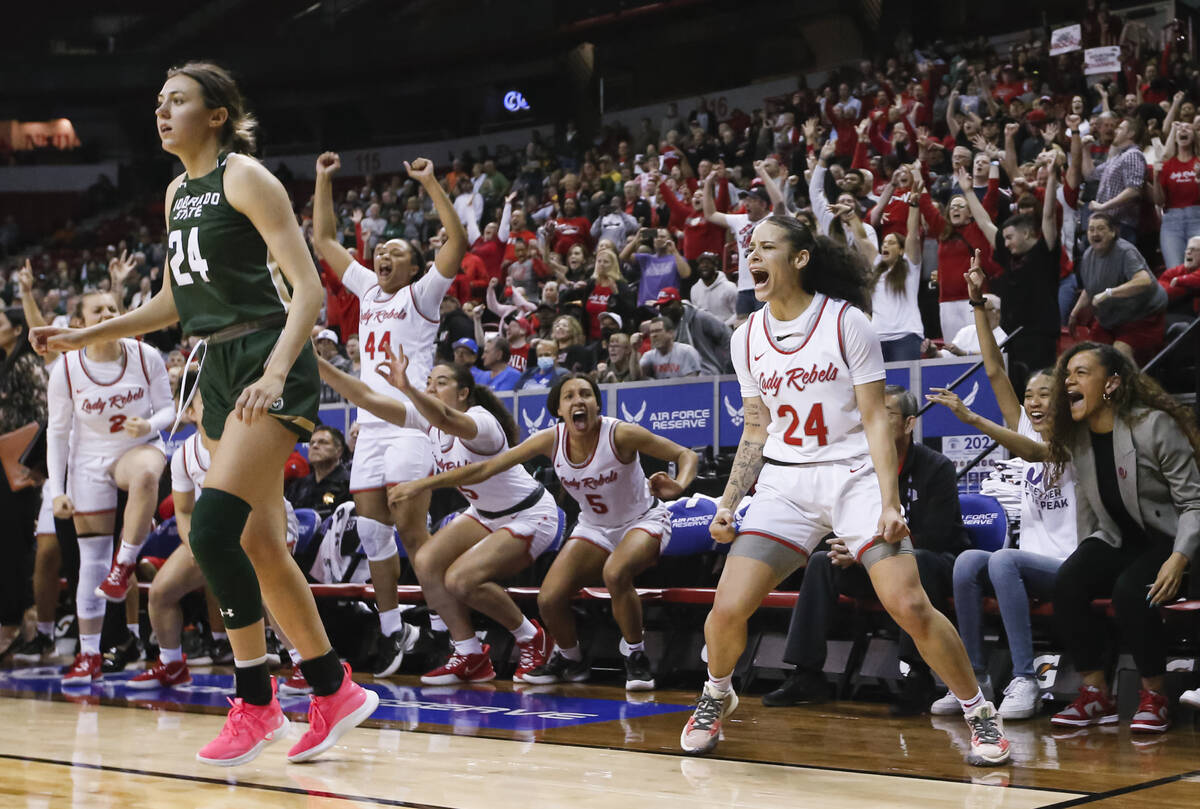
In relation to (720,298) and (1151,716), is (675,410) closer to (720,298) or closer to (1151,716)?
(720,298)

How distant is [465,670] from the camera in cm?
669

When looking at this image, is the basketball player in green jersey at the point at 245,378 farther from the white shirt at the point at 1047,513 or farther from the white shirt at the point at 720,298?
the white shirt at the point at 720,298

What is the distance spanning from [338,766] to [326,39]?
2521cm

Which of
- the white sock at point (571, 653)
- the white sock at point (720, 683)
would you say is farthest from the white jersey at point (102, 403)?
the white sock at point (720, 683)

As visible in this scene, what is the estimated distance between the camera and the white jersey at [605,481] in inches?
255

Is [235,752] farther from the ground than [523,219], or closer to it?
closer to it

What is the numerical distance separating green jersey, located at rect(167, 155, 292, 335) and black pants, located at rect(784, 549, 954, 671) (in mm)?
2781

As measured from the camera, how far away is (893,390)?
5.95 m

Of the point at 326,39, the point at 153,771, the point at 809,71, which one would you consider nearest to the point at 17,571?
the point at 153,771

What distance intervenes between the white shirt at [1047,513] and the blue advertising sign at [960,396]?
1.83 metres

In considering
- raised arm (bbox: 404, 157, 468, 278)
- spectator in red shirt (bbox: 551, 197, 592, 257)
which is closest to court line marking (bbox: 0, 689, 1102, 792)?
raised arm (bbox: 404, 157, 468, 278)

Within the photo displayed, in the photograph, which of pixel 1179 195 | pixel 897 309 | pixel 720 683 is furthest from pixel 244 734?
pixel 1179 195

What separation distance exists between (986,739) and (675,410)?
4.66 meters

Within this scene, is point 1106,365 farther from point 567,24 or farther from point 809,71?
point 567,24
